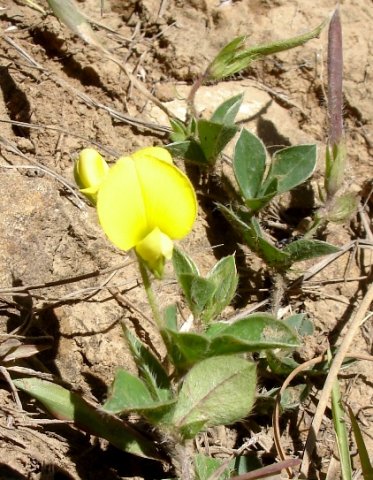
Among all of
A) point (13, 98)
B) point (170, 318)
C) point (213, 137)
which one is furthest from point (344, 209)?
point (13, 98)

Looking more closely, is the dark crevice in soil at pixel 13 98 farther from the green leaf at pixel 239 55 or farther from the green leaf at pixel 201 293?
the green leaf at pixel 201 293

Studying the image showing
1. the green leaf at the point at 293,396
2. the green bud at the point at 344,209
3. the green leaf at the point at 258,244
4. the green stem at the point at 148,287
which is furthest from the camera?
the green bud at the point at 344,209

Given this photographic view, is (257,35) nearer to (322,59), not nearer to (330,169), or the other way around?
(322,59)

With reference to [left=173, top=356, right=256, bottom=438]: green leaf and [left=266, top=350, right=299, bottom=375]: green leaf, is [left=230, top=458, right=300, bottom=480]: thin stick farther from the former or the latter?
[left=266, top=350, right=299, bottom=375]: green leaf

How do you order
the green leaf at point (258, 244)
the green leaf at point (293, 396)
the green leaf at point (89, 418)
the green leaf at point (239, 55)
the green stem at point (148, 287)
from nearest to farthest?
1. the green stem at point (148, 287)
2. the green leaf at point (89, 418)
3. the green leaf at point (293, 396)
4. the green leaf at point (258, 244)
5. the green leaf at point (239, 55)

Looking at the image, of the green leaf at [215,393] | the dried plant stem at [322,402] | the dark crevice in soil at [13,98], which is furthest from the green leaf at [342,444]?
the dark crevice in soil at [13,98]

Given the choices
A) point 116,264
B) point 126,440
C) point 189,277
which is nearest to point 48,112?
point 116,264
